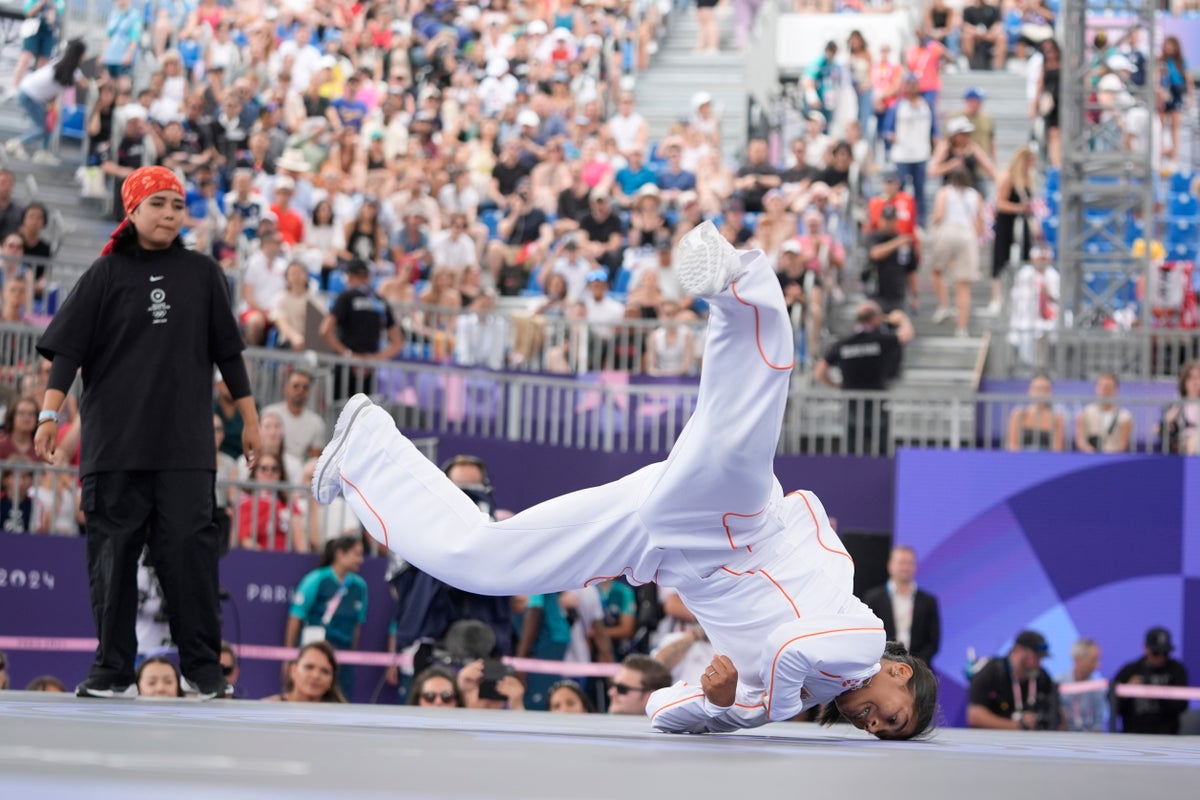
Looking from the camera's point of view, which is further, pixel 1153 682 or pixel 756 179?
pixel 756 179

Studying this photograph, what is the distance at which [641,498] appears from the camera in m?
5.05

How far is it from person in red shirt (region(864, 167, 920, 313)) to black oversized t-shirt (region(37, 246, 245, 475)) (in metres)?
11.2

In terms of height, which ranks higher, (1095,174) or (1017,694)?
(1095,174)

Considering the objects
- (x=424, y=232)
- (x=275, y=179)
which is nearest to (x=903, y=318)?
(x=424, y=232)

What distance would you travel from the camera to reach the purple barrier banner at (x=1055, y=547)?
12.9 metres

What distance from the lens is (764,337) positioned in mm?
4820

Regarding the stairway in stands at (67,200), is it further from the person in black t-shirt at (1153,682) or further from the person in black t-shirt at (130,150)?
the person in black t-shirt at (1153,682)

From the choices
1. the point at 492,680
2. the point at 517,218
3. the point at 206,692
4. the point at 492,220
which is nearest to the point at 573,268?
the point at 517,218

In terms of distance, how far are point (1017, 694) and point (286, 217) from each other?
7.95m

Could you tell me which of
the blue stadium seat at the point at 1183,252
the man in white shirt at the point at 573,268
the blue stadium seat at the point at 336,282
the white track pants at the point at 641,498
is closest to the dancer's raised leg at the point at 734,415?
the white track pants at the point at 641,498

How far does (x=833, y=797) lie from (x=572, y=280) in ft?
44.1

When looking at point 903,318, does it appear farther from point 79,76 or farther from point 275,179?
Answer: point 79,76

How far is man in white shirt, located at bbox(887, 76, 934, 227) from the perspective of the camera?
17.9m

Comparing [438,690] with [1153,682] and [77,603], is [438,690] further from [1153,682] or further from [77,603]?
[1153,682]
